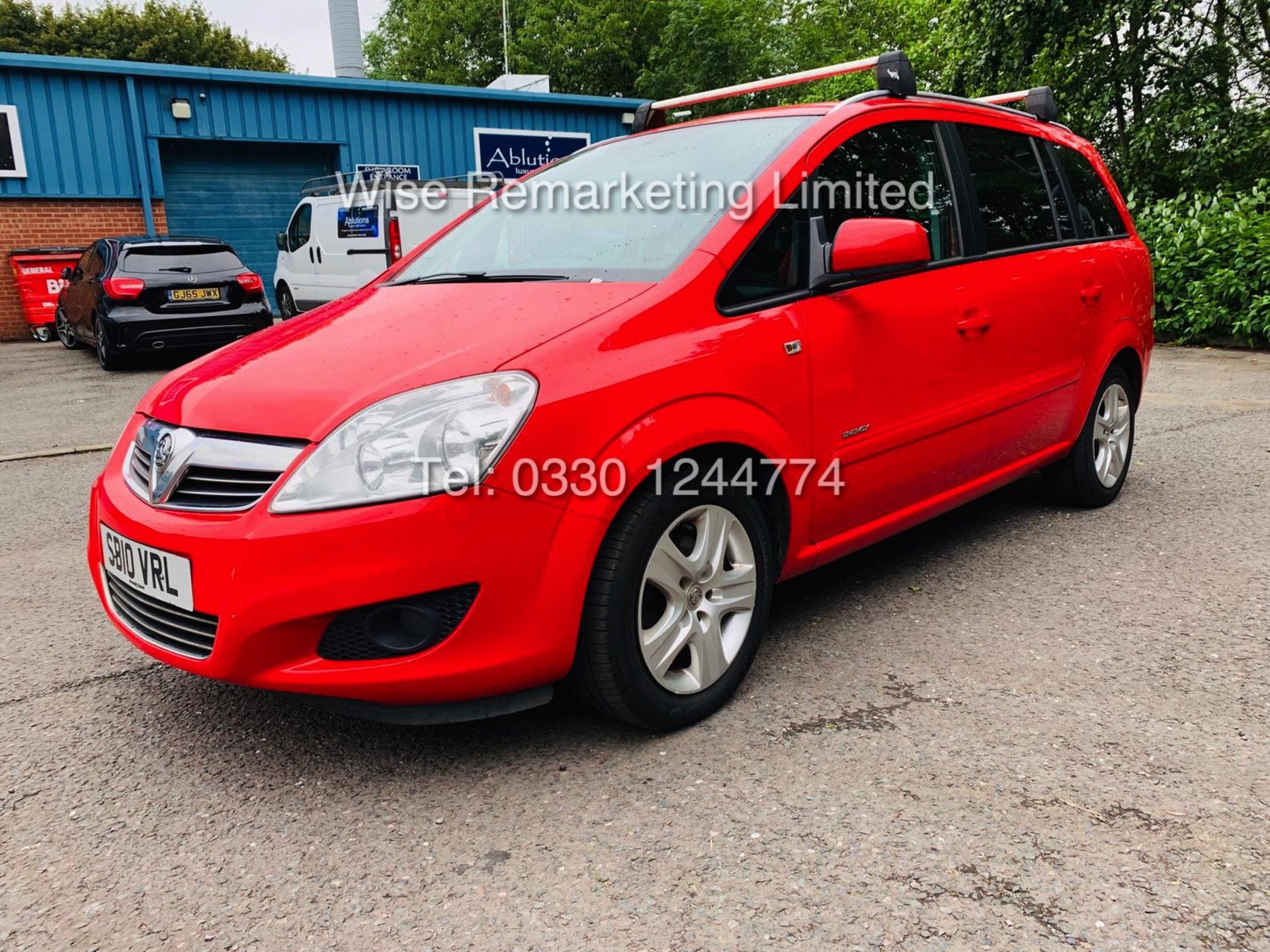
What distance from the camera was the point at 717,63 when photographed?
114ft

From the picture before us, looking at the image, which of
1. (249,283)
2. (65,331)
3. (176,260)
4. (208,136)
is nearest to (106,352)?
(176,260)

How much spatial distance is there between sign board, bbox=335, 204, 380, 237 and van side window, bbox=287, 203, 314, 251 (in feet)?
3.37

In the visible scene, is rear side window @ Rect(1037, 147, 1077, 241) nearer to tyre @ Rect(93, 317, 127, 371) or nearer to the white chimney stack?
tyre @ Rect(93, 317, 127, 371)

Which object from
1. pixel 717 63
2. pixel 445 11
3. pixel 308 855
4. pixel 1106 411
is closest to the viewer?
pixel 308 855

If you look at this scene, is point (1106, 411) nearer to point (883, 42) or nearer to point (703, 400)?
point (703, 400)

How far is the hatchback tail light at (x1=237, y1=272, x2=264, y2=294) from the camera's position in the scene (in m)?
11.0

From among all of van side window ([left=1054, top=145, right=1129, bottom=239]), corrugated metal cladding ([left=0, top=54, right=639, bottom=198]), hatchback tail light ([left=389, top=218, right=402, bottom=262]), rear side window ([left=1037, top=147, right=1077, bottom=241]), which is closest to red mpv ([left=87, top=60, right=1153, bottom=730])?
rear side window ([left=1037, top=147, right=1077, bottom=241])

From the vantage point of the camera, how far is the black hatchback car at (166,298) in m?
10.4

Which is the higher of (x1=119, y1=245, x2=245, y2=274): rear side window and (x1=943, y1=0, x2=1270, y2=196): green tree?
(x1=943, y1=0, x2=1270, y2=196): green tree

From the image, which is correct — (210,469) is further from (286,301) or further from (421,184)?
(286,301)

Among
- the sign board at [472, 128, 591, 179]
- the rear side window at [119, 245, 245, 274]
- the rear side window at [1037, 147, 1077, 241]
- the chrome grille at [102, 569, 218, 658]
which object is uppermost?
the sign board at [472, 128, 591, 179]

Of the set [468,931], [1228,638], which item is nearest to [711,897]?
[468,931]

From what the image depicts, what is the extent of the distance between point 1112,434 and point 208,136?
15.9 meters

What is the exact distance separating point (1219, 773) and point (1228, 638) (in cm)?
94
